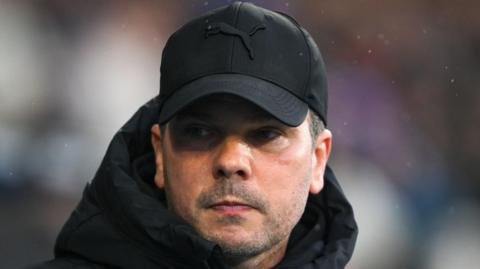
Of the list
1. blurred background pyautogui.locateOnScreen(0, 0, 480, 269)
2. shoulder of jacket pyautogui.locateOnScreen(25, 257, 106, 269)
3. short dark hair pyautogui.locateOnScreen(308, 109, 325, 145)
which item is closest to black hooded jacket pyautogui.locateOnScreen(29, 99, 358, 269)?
shoulder of jacket pyautogui.locateOnScreen(25, 257, 106, 269)

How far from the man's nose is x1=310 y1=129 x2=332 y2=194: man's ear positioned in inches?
12.7

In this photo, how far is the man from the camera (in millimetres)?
2098

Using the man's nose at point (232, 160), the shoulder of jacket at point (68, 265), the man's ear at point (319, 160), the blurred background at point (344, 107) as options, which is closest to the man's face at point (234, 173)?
the man's nose at point (232, 160)

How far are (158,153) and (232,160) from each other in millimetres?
363

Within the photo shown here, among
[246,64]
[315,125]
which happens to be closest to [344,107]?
[315,125]

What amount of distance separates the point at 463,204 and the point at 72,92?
2650 mm

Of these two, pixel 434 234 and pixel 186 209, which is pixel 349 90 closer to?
pixel 434 234

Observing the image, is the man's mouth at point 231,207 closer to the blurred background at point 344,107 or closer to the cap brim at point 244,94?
the cap brim at point 244,94

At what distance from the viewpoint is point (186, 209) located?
2162 millimetres

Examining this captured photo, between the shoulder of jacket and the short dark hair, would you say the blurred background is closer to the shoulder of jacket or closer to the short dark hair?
the shoulder of jacket

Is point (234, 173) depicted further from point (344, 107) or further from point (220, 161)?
point (344, 107)

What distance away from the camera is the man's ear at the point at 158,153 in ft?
7.72

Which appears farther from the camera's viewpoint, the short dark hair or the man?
the short dark hair

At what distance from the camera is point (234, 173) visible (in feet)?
6.88
